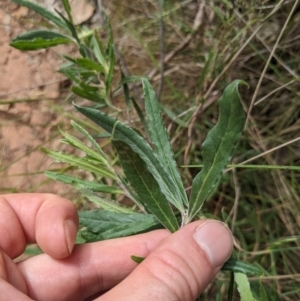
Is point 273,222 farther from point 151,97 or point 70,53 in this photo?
point 70,53

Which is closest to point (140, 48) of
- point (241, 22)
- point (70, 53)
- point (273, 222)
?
point (70, 53)

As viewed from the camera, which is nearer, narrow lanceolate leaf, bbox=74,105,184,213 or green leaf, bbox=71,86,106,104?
narrow lanceolate leaf, bbox=74,105,184,213

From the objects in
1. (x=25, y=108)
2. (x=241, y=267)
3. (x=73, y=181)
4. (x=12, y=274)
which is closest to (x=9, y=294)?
(x=12, y=274)

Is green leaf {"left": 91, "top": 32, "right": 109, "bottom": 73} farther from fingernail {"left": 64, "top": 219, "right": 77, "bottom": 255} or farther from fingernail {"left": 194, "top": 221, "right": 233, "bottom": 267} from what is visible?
fingernail {"left": 194, "top": 221, "right": 233, "bottom": 267}

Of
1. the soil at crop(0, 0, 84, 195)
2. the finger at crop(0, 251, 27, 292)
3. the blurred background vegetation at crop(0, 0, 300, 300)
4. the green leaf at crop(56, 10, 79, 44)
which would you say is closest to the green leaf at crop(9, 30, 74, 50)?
the green leaf at crop(56, 10, 79, 44)

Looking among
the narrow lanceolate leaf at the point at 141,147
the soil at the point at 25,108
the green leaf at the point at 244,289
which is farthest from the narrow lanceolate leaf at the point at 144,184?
the soil at the point at 25,108

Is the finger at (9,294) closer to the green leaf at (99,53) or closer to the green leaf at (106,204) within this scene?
the green leaf at (106,204)
